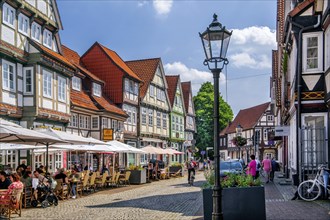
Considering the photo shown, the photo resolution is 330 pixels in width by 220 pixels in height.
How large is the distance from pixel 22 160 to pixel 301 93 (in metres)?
14.7

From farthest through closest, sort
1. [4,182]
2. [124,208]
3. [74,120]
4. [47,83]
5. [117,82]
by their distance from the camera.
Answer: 1. [117,82]
2. [74,120]
3. [47,83]
4. [124,208]
5. [4,182]

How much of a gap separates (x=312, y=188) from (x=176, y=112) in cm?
4396

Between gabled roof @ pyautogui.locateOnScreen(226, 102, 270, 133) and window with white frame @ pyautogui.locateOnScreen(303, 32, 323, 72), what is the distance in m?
63.5

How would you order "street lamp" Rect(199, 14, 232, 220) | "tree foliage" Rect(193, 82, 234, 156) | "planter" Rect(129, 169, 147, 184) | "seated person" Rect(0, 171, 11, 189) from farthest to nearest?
"tree foliage" Rect(193, 82, 234, 156) < "planter" Rect(129, 169, 147, 184) < "seated person" Rect(0, 171, 11, 189) < "street lamp" Rect(199, 14, 232, 220)

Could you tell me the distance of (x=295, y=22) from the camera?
66.1 feet

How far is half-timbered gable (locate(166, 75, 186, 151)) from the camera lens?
2307 inches

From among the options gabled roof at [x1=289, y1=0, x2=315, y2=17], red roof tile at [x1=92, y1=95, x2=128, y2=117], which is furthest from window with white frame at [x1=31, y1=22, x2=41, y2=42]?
gabled roof at [x1=289, y1=0, x2=315, y2=17]

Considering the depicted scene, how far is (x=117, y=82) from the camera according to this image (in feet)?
142

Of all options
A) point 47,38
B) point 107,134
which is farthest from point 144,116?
point 47,38

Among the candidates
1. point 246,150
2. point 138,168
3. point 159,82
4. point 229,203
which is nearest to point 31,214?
point 229,203

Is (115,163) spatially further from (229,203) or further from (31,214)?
(229,203)

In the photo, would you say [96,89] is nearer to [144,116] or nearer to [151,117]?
[144,116]

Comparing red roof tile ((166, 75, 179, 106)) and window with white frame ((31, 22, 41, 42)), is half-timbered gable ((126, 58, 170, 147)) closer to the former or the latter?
red roof tile ((166, 75, 179, 106))

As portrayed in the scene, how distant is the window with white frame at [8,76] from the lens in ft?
77.0
